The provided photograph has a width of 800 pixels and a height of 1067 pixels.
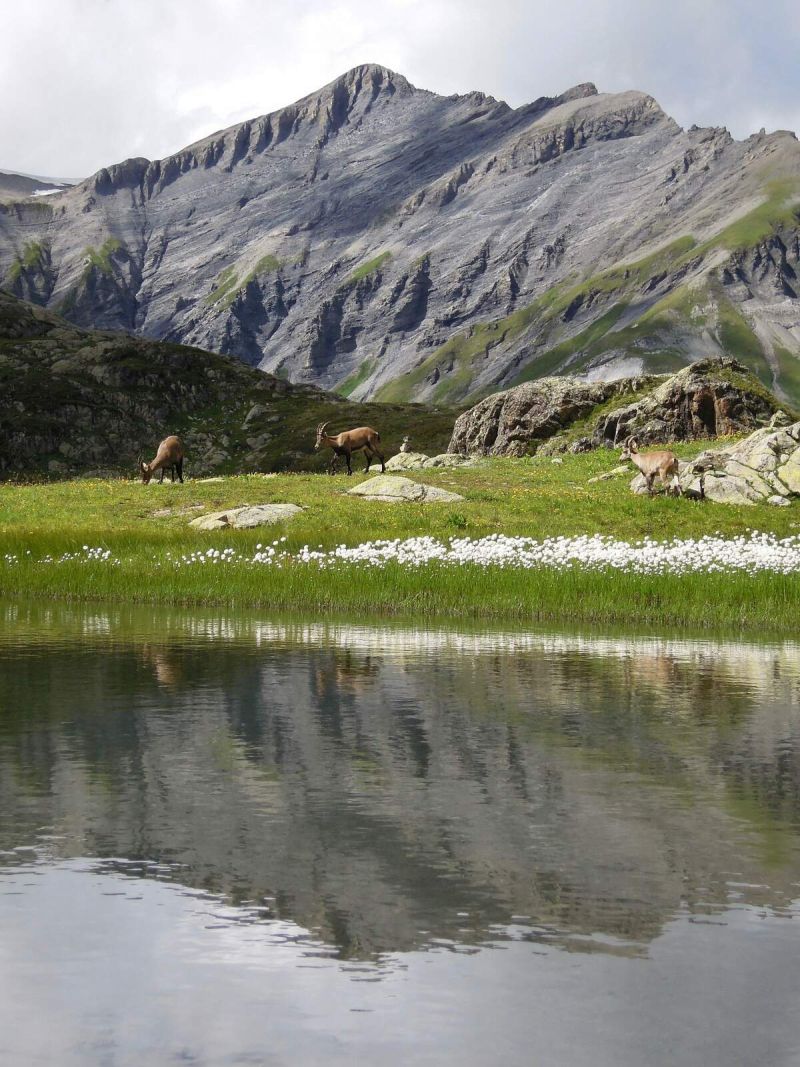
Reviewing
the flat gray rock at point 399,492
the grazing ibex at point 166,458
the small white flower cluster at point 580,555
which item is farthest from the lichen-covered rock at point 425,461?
the small white flower cluster at point 580,555

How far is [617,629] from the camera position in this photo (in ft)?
90.6

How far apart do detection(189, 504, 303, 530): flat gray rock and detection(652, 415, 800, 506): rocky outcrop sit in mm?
13836

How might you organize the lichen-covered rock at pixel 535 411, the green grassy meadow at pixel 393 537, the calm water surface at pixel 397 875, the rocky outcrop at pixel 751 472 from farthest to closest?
the lichen-covered rock at pixel 535 411
the rocky outcrop at pixel 751 472
the green grassy meadow at pixel 393 537
the calm water surface at pixel 397 875

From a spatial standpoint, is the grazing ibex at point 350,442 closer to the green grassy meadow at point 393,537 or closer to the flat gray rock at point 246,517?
the green grassy meadow at point 393,537

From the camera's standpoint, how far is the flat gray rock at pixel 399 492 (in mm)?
48688

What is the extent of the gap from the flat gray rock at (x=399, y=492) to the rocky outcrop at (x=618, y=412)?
24.0 metres

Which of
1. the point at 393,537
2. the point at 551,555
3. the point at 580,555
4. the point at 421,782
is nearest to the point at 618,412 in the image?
the point at 393,537

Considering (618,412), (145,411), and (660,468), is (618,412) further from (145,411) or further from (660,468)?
(145,411)

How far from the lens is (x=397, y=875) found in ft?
31.1

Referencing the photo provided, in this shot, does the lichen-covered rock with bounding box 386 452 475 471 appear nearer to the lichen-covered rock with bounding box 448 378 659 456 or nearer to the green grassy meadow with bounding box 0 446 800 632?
the green grassy meadow with bounding box 0 446 800 632

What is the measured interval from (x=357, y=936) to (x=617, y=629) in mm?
19941

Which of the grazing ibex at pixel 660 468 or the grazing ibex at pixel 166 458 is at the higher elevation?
the grazing ibex at pixel 166 458

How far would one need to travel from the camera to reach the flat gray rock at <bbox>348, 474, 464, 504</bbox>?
4869 centimetres

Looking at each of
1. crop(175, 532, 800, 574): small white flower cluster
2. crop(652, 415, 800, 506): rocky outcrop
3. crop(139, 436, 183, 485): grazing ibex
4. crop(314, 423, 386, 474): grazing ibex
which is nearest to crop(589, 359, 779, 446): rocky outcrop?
crop(314, 423, 386, 474): grazing ibex
